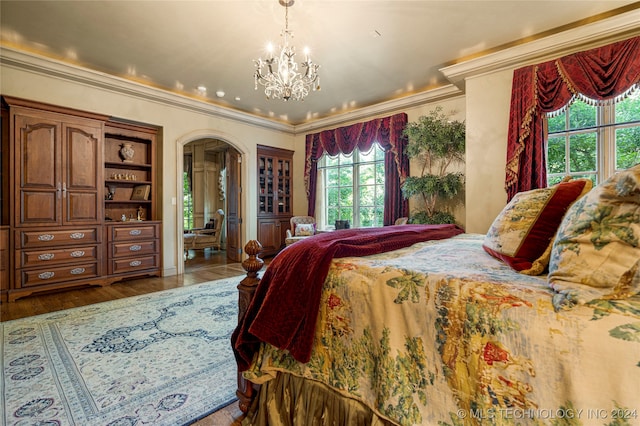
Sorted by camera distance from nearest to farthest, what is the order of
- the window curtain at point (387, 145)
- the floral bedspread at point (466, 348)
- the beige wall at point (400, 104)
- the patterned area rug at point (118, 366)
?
the floral bedspread at point (466, 348)
the patterned area rug at point (118, 366)
the beige wall at point (400, 104)
the window curtain at point (387, 145)

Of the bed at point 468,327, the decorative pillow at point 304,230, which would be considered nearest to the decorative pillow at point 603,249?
the bed at point 468,327

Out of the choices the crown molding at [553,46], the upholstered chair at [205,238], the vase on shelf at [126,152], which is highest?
the crown molding at [553,46]

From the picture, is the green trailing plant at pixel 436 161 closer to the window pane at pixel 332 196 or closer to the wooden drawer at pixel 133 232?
the window pane at pixel 332 196

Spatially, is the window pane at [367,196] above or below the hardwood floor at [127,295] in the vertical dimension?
above

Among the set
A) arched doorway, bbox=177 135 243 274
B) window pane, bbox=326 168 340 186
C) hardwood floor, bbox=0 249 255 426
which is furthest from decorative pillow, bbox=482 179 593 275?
arched doorway, bbox=177 135 243 274

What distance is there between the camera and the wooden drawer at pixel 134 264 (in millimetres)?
3957

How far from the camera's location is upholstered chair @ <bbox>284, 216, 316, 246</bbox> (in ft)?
17.4

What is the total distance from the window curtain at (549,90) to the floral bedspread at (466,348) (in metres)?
2.60

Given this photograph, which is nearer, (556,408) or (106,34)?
(556,408)

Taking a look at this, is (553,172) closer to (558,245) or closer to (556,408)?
(558,245)

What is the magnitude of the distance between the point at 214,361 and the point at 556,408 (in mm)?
1861

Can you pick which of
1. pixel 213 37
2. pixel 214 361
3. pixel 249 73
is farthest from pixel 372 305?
pixel 249 73

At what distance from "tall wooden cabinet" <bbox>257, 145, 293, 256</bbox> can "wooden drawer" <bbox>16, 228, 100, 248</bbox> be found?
275cm

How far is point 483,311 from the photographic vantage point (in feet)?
2.82
